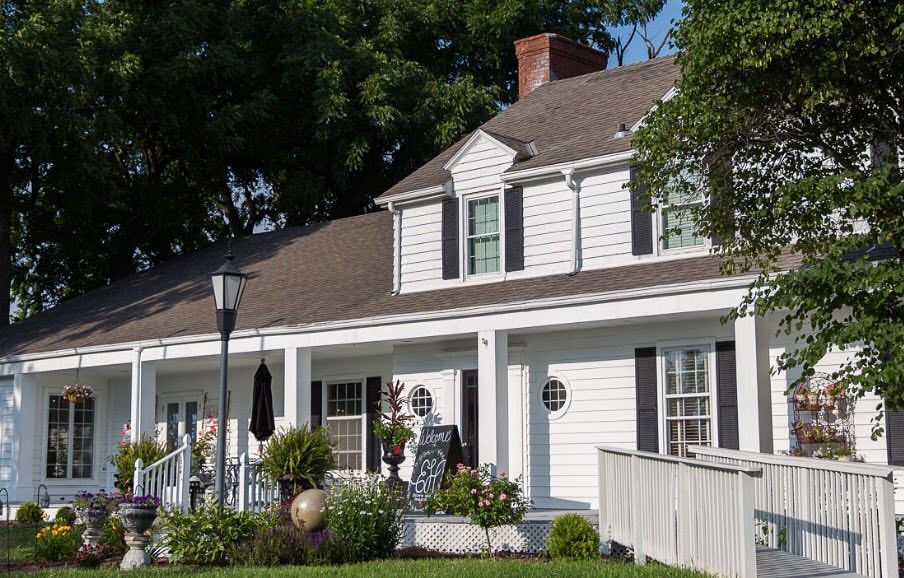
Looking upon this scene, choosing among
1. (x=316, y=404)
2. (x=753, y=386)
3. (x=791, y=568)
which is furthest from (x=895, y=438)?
(x=316, y=404)

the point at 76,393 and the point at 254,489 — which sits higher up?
the point at 76,393

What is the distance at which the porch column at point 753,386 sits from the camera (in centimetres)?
1522

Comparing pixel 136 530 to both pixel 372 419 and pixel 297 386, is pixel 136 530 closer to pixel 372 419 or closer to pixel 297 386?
pixel 297 386

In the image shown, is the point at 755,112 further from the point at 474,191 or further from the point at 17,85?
the point at 17,85

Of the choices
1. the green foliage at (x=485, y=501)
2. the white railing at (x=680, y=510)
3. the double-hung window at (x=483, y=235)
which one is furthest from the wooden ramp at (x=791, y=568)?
the double-hung window at (x=483, y=235)

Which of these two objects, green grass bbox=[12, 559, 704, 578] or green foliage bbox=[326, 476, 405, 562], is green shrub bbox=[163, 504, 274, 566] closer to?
green grass bbox=[12, 559, 704, 578]

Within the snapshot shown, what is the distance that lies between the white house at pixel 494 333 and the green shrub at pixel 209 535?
4664 mm

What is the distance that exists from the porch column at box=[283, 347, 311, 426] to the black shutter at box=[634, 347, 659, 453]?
5382 mm

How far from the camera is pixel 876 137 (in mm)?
11828

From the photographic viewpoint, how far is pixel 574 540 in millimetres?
13750

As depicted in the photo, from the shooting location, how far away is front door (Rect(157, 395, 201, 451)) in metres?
24.9

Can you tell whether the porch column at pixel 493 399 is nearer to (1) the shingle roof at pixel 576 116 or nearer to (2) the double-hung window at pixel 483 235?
(2) the double-hung window at pixel 483 235

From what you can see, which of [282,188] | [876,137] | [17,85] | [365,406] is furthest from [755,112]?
[282,188]

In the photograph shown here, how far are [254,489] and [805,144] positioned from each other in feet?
30.0
